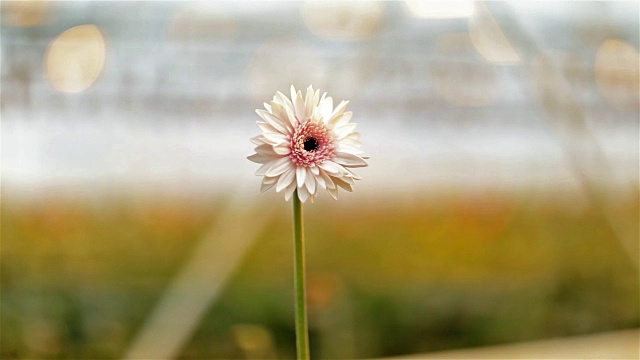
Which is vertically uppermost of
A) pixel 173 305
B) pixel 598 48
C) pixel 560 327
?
pixel 598 48

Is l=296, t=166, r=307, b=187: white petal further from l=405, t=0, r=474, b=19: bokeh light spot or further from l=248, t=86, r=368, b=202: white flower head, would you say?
l=405, t=0, r=474, b=19: bokeh light spot

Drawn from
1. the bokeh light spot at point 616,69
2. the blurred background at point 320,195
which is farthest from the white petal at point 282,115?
the bokeh light spot at point 616,69

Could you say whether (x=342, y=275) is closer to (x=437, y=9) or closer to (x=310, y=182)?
(x=437, y=9)

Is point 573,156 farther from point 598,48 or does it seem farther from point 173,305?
point 173,305

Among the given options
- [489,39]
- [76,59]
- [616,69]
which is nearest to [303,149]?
[76,59]

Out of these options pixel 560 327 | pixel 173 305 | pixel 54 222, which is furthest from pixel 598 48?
pixel 54 222

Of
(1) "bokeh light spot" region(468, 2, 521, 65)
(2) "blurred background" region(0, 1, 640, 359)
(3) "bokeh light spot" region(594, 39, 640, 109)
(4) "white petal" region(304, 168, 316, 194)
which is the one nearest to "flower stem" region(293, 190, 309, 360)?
(4) "white petal" region(304, 168, 316, 194)

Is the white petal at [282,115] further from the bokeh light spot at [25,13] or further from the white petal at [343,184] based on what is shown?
the bokeh light spot at [25,13]
